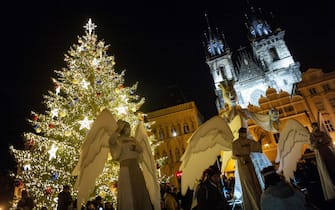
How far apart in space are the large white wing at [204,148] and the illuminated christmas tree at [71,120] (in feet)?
15.7

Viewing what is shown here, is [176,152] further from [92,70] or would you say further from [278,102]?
[92,70]

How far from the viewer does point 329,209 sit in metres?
4.93

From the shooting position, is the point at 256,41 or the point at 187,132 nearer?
the point at 187,132

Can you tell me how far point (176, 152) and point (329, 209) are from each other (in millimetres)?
28915

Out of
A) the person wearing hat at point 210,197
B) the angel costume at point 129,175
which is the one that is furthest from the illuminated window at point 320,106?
the angel costume at point 129,175

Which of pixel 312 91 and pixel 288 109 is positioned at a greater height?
pixel 312 91

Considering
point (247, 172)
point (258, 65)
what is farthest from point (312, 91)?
point (247, 172)

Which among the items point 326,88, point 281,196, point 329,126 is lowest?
point 281,196

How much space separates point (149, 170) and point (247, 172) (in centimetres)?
246

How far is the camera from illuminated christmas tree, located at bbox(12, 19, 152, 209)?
10086 mm

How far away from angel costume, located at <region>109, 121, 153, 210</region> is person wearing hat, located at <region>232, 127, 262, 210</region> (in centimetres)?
233

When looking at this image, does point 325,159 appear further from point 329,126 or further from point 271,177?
point 329,126

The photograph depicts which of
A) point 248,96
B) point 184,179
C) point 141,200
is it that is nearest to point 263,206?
point 141,200

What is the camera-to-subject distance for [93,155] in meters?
5.61
